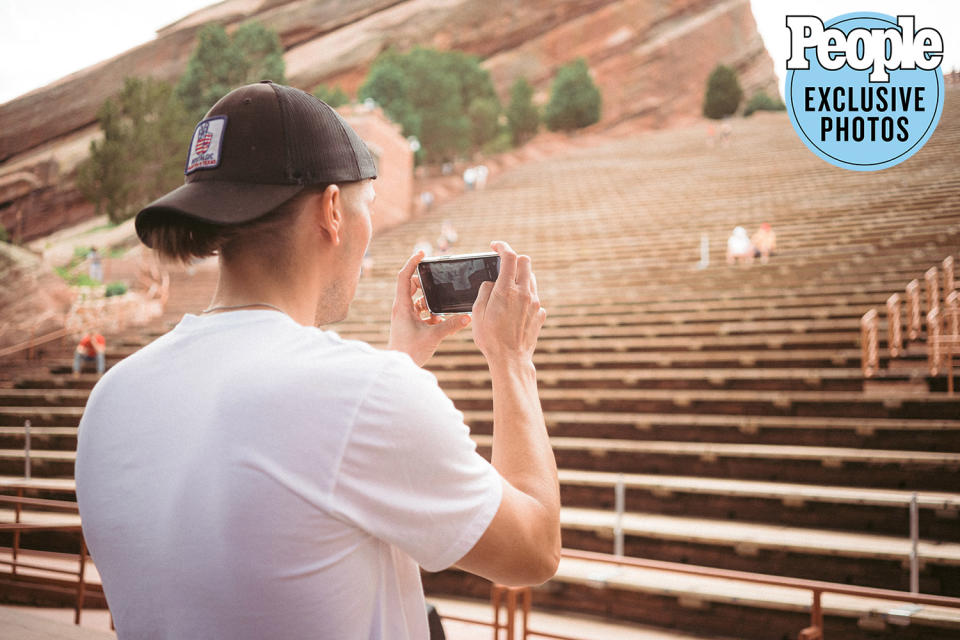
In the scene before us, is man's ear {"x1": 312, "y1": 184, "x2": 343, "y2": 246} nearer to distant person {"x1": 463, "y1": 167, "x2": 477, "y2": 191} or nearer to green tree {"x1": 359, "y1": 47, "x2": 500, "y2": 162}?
distant person {"x1": 463, "y1": 167, "x2": 477, "y2": 191}

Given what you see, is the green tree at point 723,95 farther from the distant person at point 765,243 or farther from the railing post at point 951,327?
the railing post at point 951,327

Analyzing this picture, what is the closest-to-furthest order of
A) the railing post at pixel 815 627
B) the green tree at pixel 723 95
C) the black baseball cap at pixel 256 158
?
the black baseball cap at pixel 256 158, the railing post at pixel 815 627, the green tree at pixel 723 95

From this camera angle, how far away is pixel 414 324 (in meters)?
1.28

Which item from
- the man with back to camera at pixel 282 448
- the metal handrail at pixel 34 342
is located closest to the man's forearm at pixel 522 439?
the man with back to camera at pixel 282 448

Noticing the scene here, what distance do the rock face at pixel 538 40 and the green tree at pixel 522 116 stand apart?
24.2 ft

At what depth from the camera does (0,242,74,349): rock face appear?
432 inches

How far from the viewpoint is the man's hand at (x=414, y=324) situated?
4.16ft

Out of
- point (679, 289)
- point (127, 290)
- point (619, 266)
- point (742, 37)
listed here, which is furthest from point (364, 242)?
point (742, 37)

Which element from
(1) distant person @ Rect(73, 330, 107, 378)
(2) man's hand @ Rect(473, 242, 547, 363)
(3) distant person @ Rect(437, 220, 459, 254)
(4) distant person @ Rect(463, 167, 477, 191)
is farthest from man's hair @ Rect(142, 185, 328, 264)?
(4) distant person @ Rect(463, 167, 477, 191)

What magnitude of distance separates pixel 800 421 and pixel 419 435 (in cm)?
555

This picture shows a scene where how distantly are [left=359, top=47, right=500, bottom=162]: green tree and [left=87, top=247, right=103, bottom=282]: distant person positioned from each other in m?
15.2

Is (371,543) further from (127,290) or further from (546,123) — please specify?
(546,123)

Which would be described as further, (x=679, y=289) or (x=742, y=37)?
(x=742, y=37)

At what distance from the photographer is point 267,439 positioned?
72 centimetres
